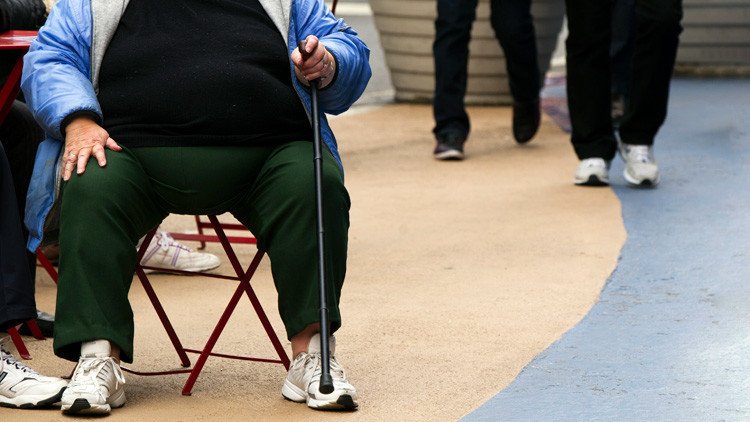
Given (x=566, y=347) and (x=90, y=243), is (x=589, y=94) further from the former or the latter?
(x=90, y=243)

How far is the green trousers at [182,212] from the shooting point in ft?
9.95

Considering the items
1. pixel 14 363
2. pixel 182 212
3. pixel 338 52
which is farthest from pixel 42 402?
pixel 338 52

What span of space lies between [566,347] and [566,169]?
285 cm

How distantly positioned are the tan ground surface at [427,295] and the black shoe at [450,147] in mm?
61

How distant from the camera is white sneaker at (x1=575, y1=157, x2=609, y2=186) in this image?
590cm

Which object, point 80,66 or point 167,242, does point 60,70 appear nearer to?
point 80,66

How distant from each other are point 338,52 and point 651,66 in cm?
277

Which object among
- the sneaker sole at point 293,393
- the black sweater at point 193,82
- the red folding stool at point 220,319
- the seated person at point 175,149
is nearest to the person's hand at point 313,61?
the seated person at point 175,149

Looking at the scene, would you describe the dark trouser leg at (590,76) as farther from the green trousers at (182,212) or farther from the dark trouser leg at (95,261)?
the dark trouser leg at (95,261)

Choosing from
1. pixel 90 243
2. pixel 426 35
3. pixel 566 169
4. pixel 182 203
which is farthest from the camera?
pixel 426 35

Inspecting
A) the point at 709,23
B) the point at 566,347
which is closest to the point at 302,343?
the point at 566,347

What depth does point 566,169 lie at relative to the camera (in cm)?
644

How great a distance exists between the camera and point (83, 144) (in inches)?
122

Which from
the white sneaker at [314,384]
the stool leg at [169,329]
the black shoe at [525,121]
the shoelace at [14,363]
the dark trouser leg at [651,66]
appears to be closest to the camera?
the white sneaker at [314,384]
